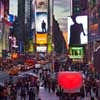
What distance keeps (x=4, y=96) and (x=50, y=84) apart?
12975 mm

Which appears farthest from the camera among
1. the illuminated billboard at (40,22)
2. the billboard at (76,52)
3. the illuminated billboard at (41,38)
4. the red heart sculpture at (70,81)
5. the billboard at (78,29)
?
the illuminated billboard at (40,22)

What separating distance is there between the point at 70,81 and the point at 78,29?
5122 centimetres

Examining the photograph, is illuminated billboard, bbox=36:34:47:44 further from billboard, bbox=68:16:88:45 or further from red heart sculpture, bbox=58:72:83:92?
red heart sculpture, bbox=58:72:83:92

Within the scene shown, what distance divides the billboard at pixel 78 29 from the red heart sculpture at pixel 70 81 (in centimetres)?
4979

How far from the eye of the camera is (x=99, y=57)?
770 inches

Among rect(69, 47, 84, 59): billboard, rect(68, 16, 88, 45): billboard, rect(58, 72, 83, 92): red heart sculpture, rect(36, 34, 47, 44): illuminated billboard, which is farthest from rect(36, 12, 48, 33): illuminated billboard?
rect(58, 72, 83, 92): red heart sculpture

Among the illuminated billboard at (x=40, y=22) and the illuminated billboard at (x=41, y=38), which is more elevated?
the illuminated billboard at (x=40, y=22)

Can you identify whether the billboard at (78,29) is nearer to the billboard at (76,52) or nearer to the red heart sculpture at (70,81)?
the billboard at (76,52)

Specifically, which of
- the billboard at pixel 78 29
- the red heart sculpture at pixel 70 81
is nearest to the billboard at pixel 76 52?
the billboard at pixel 78 29

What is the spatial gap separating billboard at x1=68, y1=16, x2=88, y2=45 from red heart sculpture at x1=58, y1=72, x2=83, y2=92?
49.8 metres

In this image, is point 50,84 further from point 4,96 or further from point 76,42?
point 76,42

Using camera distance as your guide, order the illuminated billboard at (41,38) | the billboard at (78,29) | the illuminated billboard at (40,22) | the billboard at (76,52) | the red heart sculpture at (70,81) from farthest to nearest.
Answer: the illuminated billboard at (40,22) → the illuminated billboard at (41,38) → the billboard at (78,29) → the billboard at (76,52) → the red heart sculpture at (70,81)

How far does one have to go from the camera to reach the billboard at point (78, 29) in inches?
2958

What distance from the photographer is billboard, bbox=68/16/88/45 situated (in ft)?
246
